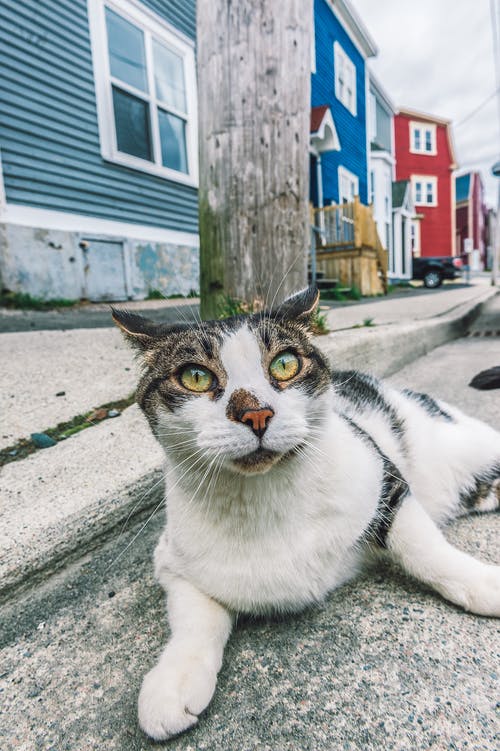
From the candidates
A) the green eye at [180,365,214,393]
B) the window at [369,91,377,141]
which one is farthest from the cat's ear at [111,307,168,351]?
the window at [369,91,377,141]

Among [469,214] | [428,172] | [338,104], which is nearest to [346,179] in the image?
[338,104]

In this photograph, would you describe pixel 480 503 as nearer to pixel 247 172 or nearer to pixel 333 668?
pixel 333 668

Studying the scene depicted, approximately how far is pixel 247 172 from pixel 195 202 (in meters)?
6.19

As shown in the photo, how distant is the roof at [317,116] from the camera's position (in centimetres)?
1120

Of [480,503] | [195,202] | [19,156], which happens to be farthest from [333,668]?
[195,202]

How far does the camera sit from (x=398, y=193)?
70.6 feet

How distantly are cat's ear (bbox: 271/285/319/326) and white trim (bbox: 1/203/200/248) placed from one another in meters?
5.56

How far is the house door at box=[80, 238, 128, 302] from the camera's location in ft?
22.1

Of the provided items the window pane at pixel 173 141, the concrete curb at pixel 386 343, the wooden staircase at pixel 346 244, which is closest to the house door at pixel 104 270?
the window pane at pixel 173 141

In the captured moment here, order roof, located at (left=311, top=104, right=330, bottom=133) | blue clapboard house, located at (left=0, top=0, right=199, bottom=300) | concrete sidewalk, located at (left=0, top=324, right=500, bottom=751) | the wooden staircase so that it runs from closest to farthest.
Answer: concrete sidewalk, located at (left=0, top=324, right=500, bottom=751)
blue clapboard house, located at (left=0, top=0, right=199, bottom=300)
the wooden staircase
roof, located at (left=311, top=104, right=330, bottom=133)

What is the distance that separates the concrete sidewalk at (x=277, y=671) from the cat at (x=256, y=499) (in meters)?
0.06

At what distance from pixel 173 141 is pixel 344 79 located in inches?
336

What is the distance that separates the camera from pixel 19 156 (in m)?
5.82

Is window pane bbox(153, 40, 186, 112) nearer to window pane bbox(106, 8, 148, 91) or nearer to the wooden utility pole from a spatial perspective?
window pane bbox(106, 8, 148, 91)
